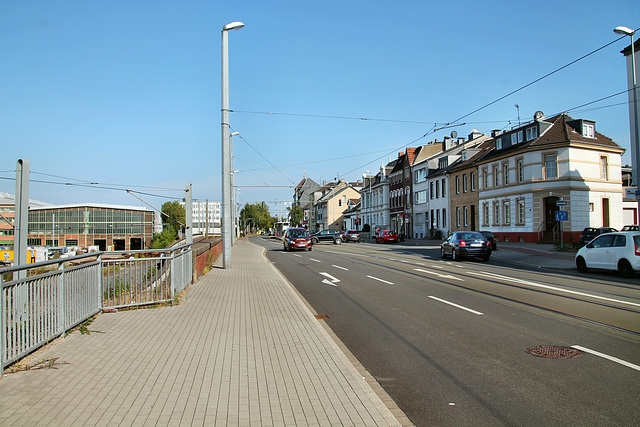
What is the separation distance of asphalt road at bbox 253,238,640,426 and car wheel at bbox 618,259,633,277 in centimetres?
204

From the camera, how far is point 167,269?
9.80m

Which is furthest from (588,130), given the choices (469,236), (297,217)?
(297,217)

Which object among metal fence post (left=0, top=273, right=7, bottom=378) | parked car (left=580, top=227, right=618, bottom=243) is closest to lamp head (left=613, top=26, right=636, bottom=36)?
parked car (left=580, top=227, right=618, bottom=243)

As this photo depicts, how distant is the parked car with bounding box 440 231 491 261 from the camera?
23734 mm

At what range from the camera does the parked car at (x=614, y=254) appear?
1541 cm

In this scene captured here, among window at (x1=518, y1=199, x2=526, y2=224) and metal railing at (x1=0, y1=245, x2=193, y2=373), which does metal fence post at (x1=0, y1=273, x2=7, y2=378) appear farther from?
window at (x1=518, y1=199, x2=526, y2=224)

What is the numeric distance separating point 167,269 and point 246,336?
335 centimetres

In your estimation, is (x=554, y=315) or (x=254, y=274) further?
(x=254, y=274)

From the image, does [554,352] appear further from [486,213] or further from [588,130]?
[486,213]

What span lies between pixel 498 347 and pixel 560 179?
106 feet

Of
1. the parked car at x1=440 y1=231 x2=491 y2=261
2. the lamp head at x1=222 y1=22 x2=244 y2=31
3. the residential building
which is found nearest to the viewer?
the lamp head at x1=222 y1=22 x2=244 y2=31

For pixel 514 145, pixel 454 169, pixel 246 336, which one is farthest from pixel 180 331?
pixel 454 169

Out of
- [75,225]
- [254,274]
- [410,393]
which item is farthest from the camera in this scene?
[75,225]

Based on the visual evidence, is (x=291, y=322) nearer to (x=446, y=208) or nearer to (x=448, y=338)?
(x=448, y=338)
